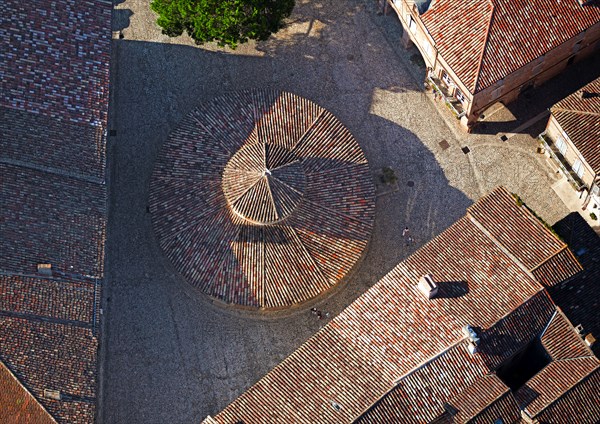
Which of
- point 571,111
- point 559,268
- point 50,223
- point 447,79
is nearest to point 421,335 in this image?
point 559,268

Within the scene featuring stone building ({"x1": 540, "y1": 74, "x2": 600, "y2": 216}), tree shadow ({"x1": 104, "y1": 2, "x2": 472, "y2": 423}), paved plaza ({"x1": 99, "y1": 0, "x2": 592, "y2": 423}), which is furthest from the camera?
stone building ({"x1": 540, "y1": 74, "x2": 600, "y2": 216})

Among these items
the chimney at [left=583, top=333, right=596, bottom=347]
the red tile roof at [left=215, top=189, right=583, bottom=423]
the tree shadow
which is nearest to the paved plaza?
the tree shadow

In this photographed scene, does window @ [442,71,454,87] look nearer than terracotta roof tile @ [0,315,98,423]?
No

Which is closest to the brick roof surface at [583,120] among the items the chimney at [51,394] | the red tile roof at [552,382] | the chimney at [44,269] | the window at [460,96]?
the window at [460,96]

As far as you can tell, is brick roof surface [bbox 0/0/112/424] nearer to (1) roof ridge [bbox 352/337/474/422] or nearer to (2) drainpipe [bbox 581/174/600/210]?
(1) roof ridge [bbox 352/337/474/422]

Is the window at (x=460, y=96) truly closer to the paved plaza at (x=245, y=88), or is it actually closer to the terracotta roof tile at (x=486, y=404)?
the paved plaza at (x=245, y=88)

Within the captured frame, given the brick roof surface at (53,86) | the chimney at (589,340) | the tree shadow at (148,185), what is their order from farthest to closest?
1. the tree shadow at (148,185)
2. the brick roof surface at (53,86)
3. the chimney at (589,340)

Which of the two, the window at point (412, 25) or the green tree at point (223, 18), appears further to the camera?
the window at point (412, 25)

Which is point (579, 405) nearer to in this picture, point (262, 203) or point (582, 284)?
point (582, 284)
